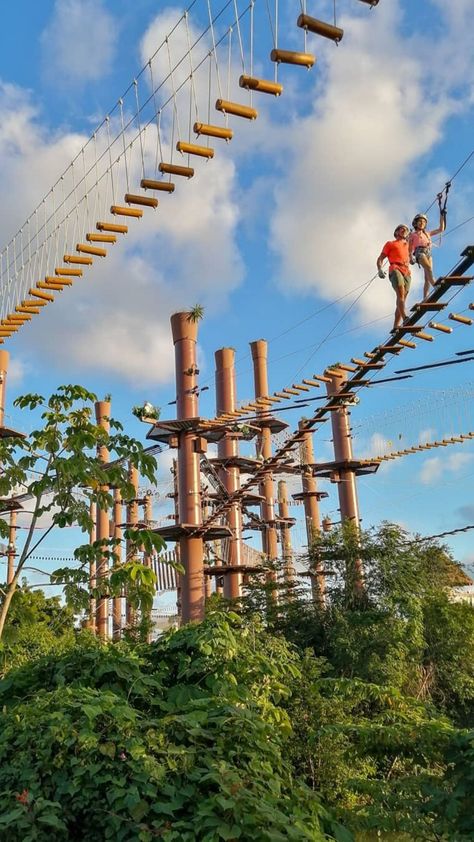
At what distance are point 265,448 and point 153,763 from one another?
2163cm

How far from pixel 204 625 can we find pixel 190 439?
14.3 m

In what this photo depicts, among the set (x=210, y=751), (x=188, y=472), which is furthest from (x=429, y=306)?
(x=188, y=472)

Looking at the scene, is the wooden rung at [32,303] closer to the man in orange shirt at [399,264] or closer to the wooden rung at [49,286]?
the wooden rung at [49,286]

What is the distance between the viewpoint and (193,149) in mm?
8086

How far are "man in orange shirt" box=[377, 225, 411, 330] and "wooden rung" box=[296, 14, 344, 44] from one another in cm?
539

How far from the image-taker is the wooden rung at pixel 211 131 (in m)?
7.69

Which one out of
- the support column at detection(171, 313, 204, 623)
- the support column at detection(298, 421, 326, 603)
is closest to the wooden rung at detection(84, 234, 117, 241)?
the support column at detection(171, 313, 204, 623)

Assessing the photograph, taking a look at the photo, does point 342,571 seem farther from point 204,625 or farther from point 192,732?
point 192,732

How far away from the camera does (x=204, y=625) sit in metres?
7.21

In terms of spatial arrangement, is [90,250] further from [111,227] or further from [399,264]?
[399,264]

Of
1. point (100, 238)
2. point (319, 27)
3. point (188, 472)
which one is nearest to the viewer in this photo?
point (319, 27)

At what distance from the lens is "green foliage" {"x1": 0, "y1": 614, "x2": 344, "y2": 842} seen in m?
4.73

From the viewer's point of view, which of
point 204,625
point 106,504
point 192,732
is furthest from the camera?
point 106,504

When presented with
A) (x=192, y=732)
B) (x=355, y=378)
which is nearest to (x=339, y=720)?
(x=192, y=732)
